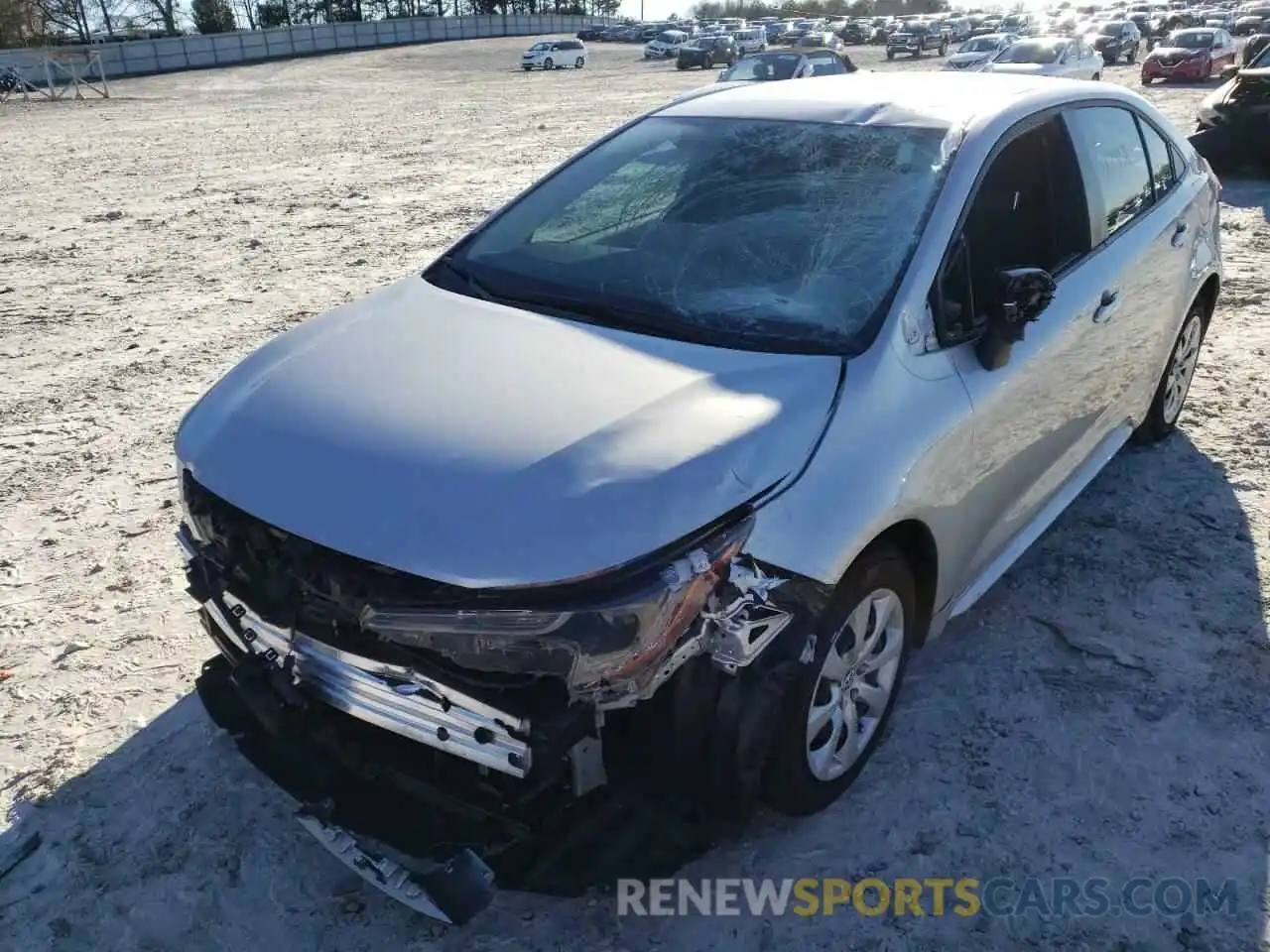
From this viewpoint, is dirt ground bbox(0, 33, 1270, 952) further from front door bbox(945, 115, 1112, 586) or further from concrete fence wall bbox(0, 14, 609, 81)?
concrete fence wall bbox(0, 14, 609, 81)

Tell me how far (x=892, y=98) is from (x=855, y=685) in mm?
2058

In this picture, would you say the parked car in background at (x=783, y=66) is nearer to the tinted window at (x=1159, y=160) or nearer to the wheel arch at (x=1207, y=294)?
the wheel arch at (x=1207, y=294)

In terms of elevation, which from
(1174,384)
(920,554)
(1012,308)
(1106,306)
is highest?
(1012,308)

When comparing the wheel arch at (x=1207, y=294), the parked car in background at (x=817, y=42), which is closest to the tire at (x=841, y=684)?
the wheel arch at (x=1207, y=294)

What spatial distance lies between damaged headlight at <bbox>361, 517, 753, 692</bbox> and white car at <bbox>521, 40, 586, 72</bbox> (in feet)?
139

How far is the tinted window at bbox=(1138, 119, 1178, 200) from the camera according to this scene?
432 cm

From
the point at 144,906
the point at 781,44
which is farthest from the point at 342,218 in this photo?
the point at 781,44

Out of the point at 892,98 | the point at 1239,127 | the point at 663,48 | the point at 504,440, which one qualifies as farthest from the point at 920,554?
the point at 663,48

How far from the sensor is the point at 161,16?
60.2 meters

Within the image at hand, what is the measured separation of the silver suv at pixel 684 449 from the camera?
2.18 meters

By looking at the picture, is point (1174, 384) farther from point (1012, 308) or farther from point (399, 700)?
point (399, 700)

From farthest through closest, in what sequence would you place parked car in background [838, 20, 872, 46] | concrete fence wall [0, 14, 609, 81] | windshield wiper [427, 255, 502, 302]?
parked car in background [838, 20, 872, 46] → concrete fence wall [0, 14, 609, 81] → windshield wiper [427, 255, 502, 302]

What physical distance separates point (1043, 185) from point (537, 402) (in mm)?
2077

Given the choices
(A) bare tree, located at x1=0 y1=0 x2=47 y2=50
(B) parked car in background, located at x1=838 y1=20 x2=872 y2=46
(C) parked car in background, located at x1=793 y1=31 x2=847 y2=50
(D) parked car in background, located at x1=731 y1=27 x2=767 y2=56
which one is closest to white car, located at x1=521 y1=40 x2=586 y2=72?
(D) parked car in background, located at x1=731 y1=27 x2=767 y2=56
